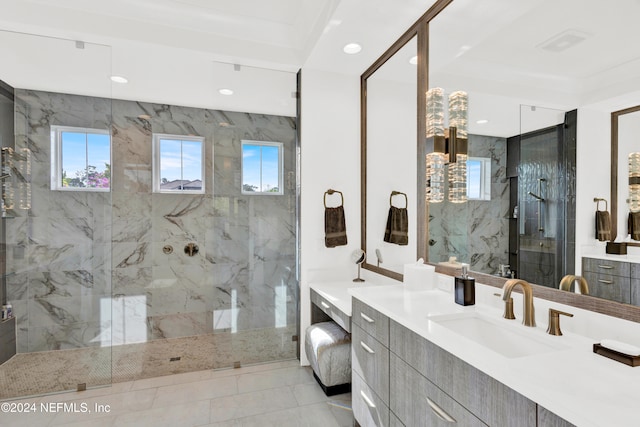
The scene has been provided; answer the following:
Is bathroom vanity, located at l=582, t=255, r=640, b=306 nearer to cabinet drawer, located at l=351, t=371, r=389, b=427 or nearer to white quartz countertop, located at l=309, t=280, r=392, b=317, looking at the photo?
cabinet drawer, located at l=351, t=371, r=389, b=427

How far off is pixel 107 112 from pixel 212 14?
118 cm

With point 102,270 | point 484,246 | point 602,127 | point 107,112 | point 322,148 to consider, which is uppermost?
point 107,112

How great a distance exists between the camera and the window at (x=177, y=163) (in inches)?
146

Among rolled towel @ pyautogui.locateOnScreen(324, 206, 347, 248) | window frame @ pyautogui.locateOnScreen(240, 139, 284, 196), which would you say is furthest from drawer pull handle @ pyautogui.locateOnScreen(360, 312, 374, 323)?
window frame @ pyautogui.locateOnScreen(240, 139, 284, 196)

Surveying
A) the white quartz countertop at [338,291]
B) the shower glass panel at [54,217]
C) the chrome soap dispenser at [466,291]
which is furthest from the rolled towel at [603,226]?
the shower glass panel at [54,217]

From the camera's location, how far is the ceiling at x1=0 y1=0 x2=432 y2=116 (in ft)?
7.52

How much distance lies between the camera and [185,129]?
12.3 feet

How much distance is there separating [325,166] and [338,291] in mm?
1126

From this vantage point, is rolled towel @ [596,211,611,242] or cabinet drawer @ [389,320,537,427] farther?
rolled towel @ [596,211,611,242]

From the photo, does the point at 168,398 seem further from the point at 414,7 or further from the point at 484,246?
the point at 414,7

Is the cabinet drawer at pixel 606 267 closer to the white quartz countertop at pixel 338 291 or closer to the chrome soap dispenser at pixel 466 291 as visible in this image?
the chrome soap dispenser at pixel 466 291

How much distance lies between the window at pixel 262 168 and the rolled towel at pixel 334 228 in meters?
0.49

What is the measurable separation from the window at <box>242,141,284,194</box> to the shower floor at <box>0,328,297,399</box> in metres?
1.32

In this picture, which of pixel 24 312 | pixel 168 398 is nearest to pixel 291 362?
pixel 168 398
